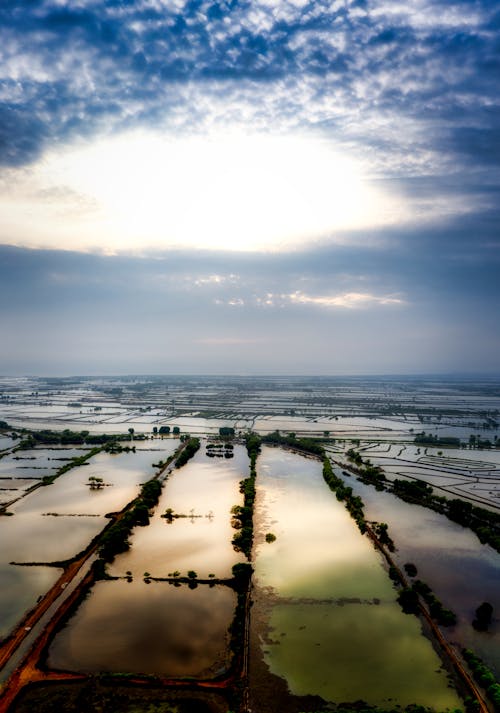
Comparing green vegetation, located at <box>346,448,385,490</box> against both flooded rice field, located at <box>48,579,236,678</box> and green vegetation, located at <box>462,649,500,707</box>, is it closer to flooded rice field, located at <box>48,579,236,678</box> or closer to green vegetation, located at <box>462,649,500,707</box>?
green vegetation, located at <box>462,649,500,707</box>

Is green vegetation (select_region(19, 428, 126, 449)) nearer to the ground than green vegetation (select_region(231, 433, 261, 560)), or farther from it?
farther from it

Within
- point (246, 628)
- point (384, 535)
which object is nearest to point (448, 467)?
point (384, 535)

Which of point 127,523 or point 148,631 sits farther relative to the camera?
point 127,523

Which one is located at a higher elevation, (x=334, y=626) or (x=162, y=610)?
(x=334, y=626)

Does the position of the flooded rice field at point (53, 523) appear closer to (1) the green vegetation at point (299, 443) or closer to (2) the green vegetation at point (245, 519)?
(2) the green vegetation at point (245, 519)

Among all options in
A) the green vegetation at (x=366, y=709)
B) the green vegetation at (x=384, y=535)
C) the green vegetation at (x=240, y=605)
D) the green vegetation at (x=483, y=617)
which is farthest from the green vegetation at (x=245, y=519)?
the green vegetation at (x=483, y=617)

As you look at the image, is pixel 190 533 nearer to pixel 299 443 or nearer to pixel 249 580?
pixel 249 580

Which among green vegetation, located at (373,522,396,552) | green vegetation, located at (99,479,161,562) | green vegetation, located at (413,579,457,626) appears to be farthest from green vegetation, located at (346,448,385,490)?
green vegetation, located at (99,479,161,562)
